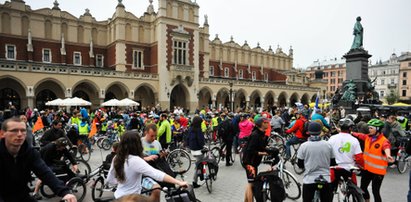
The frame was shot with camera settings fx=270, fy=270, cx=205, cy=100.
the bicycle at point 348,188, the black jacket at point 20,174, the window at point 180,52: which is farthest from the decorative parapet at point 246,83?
the black jacket at point 20,174

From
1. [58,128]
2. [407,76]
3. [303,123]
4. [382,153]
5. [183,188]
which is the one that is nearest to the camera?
[183,188]

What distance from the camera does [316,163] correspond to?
401 centimetres

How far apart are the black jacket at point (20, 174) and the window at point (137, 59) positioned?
32.0 meters

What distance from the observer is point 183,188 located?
9.57 feet

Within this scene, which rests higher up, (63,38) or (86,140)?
(63,38)

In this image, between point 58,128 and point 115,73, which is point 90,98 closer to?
point 115,73

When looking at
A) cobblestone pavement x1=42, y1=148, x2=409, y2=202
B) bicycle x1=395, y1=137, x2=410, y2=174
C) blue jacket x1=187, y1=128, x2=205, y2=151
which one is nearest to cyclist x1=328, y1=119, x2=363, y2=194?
cobblestone pavement x1=42, y1=148, x2=409, y2=202

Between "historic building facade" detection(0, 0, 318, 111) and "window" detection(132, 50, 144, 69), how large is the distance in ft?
0.32

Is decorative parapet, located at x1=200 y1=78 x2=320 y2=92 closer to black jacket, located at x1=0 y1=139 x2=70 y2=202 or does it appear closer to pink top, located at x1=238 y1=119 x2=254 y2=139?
pink top, located at x1=238 y1=119 x2=254 y2=139

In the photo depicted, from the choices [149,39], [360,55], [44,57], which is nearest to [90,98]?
[44,57]

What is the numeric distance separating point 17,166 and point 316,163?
3723mm

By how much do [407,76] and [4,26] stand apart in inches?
3231

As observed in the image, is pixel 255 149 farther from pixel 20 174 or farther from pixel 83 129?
pixel 83 129

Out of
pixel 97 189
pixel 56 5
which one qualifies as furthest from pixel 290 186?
pixel 56 5
